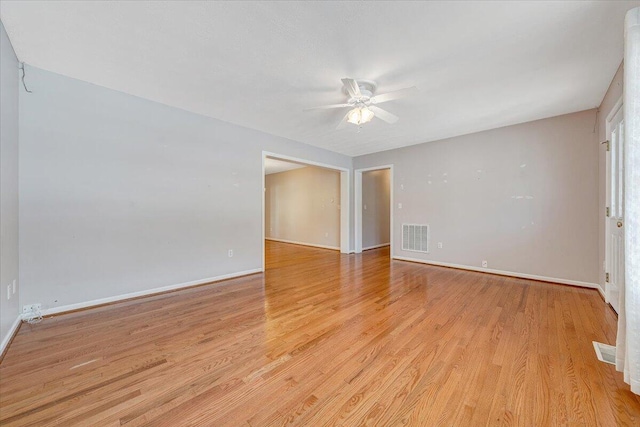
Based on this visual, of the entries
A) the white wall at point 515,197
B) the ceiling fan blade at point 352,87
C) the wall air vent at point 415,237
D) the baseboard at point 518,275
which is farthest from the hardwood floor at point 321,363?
the ceiling fan blade at point 352,87

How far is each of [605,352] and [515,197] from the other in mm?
2688

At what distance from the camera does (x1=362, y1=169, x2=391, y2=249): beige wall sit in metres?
6.85

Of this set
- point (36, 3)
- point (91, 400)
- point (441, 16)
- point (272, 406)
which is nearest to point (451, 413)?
point (272, 406)

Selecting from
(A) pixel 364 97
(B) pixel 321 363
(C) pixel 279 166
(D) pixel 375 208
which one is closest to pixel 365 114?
(A) pixel 364 97

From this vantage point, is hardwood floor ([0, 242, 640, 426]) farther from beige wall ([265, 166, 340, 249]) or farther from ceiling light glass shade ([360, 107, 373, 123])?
beige wall ([265, 166, 340, 249])

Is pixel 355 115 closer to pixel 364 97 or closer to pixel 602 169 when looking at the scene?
pixel 364 97

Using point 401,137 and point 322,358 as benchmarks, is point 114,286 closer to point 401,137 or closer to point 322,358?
point 322,358

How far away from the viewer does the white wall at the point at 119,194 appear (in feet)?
8.16

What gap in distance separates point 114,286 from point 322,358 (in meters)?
2.66

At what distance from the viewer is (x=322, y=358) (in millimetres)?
1819

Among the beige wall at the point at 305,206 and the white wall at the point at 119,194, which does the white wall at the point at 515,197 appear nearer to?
the beige wall at the point at 305,206

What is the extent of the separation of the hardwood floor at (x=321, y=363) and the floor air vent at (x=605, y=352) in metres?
0.06

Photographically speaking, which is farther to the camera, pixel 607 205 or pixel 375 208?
pixel 375 208

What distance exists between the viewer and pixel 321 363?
1759mm
